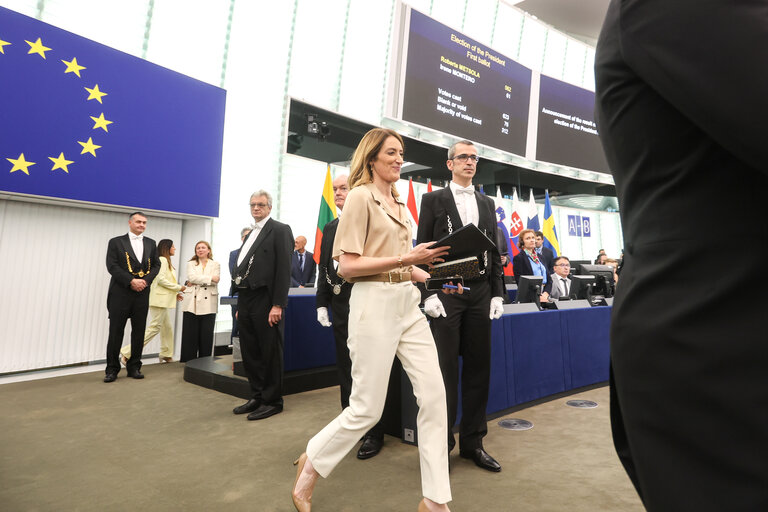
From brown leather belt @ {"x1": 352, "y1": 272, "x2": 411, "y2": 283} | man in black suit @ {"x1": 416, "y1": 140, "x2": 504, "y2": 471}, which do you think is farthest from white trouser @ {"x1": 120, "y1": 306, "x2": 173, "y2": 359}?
brown leather belt @ {"x1": 352, "y1": 272, "x2": 411, "y2": 283}

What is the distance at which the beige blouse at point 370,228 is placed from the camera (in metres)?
1.80

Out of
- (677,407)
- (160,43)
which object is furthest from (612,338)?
(160,43)

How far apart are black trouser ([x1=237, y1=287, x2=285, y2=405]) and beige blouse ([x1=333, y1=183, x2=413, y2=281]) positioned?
6.07ft

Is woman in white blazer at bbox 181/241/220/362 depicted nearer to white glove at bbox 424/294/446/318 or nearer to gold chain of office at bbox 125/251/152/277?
gold chain of office at bbox 125/251/152/277

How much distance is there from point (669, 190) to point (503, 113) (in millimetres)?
9376

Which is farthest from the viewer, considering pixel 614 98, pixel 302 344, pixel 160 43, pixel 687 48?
pixel 160 43

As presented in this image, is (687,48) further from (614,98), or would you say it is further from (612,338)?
(612,338)

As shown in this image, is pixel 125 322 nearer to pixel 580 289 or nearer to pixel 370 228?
pixel 370 228

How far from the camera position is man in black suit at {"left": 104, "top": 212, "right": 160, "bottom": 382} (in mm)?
4637

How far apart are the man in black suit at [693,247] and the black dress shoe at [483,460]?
1992mm

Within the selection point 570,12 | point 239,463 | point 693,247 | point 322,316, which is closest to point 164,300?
point 322,316

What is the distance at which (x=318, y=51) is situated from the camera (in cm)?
784

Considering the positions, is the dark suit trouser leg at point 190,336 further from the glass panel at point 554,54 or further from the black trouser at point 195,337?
the glass panel at point 554,54

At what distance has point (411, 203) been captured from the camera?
879cm
